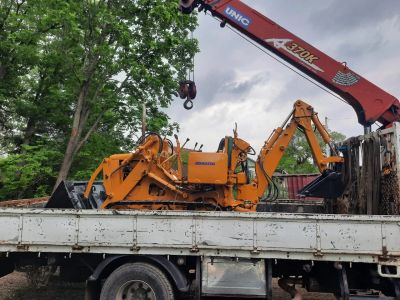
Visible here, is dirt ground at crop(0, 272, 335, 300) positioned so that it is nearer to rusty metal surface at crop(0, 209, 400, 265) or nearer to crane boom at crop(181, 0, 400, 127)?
rusty metal surface at crop(0, 209, 400, 265)

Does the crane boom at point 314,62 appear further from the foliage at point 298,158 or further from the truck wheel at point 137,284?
the foliage at point 298,158

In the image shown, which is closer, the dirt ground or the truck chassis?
the truck chassis

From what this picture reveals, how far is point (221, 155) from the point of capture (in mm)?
6672

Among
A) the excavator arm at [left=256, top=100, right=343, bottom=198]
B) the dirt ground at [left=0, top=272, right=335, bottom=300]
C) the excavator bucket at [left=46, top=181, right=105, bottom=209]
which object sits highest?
the excavator arm at [left=256, top=100, right=343, bottom=198]

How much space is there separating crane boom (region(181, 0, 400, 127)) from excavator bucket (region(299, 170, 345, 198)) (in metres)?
1.14

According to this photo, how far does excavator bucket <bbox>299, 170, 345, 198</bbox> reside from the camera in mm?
7352

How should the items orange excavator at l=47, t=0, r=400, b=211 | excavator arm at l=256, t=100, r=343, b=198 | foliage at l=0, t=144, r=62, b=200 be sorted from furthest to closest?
foliage at l=0, t=144, r=62, b=200 → excavator arm at l=256, t=100, r=343, b=198 → orange excavator at l=47, t=0, r=400, b=211

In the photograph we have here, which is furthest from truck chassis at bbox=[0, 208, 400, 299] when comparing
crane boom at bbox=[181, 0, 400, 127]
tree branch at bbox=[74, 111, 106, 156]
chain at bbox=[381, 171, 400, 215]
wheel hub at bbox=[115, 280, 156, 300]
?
tree branch at bbox=[74, 111, 106, 156]

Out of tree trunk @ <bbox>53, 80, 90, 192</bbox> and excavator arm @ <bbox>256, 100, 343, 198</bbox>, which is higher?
tree trunk @ <bbox>53, 80, 90, 192</bbox>

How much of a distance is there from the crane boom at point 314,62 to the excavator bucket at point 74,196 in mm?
4120

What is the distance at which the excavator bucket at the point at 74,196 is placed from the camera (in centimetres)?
689

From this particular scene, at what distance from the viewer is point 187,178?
22.6 ft

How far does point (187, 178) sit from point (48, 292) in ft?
11.7

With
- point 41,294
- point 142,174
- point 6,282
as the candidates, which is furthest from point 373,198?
point 6,282
